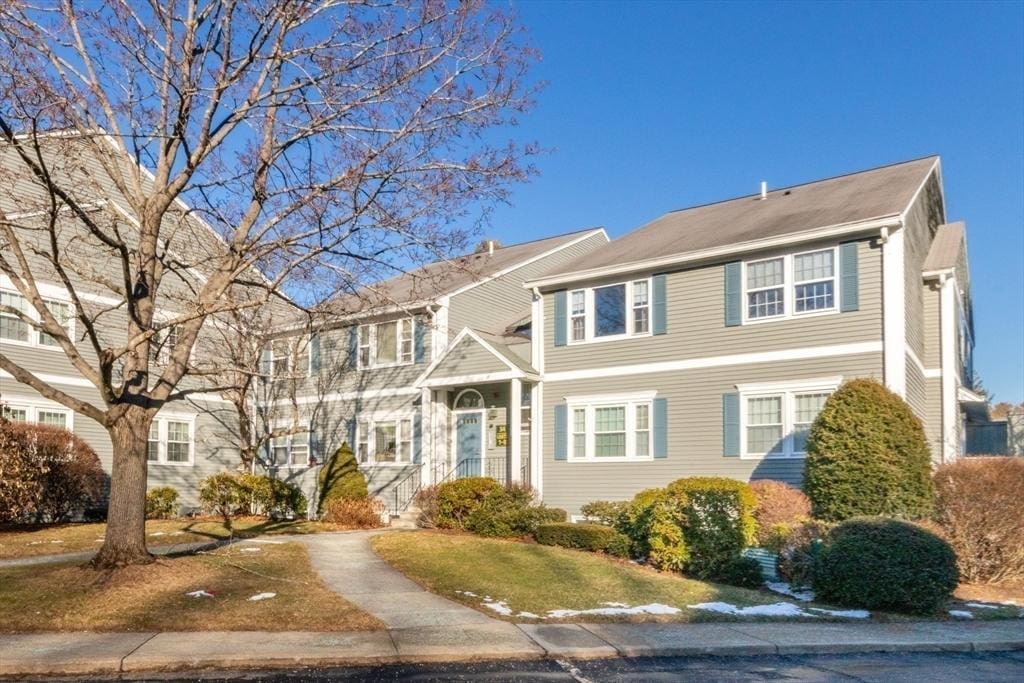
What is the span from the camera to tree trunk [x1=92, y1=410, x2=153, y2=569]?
12008 mm

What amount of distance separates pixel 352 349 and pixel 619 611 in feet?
54.6

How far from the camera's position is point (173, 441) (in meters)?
27.0

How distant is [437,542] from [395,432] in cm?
839

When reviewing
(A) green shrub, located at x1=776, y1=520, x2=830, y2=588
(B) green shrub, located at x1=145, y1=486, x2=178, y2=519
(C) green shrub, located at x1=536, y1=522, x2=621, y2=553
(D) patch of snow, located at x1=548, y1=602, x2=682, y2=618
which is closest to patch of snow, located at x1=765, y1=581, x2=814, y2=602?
(A) green shrub, located at x1=776, y1=520, x2=830, y2=588

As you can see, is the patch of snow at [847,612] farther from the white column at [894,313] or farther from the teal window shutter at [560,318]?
the teal window shutter at [560,318]

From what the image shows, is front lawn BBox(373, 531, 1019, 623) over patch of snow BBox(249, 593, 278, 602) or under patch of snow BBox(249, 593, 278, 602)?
under

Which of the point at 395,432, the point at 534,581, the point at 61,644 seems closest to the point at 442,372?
the point at 395,432

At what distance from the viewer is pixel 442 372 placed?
75.3 feet

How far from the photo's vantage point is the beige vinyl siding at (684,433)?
1812cm

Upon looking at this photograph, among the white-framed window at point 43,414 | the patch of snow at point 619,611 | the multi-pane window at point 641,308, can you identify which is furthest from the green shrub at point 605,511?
the white-framed window at point 43,414

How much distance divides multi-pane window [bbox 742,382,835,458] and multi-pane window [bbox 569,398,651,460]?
2.43 metres

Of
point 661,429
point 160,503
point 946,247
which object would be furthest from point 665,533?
point 160,503

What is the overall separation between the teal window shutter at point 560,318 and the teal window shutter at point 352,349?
6941 millimetres

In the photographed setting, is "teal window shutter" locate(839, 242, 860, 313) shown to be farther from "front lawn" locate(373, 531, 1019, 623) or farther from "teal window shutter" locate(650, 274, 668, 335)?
"front lawn" locate(373, 531, 1019, 623)
